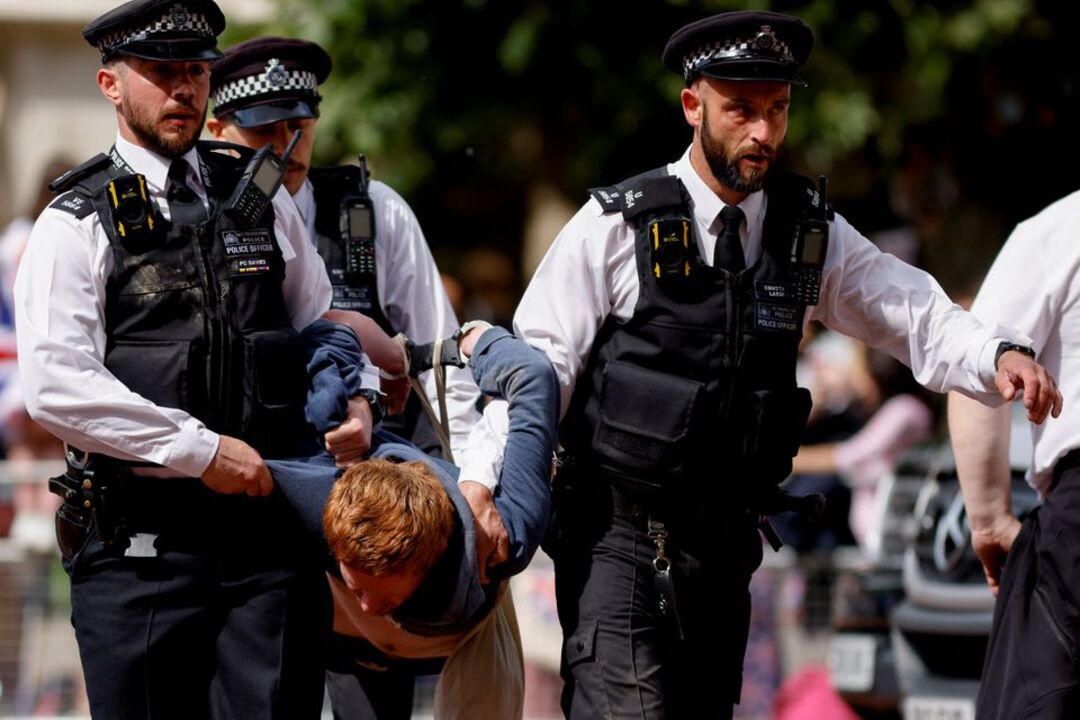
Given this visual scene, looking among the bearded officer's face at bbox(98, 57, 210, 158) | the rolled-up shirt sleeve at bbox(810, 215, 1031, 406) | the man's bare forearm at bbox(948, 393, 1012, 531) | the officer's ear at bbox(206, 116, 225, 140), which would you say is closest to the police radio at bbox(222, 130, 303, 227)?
the bearded officer's face at bbox(98, 57, 210, 158)

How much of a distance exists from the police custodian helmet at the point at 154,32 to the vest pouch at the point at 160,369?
0.79m

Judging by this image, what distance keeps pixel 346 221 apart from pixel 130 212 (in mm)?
1530

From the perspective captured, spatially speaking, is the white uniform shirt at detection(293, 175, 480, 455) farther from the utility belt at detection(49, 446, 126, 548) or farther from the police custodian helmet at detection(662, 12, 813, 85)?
the utility belt at detection(49, 446, 126, 548)

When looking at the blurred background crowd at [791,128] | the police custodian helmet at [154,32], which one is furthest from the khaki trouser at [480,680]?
the blurred background crowd at [791,128]

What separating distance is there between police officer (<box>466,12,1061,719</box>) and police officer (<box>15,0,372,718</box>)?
706 millimetres

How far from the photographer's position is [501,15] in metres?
12.7

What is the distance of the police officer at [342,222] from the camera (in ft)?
21.7

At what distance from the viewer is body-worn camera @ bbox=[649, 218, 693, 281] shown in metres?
5.54

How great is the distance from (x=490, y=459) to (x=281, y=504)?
0.57 m

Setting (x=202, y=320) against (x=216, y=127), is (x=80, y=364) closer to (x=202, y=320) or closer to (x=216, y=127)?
(x=202, y=320)

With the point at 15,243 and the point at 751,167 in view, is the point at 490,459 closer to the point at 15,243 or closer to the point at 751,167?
the point at 751,167

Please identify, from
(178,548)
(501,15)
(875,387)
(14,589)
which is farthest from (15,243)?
(178,548)

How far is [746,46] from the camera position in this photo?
222 inches

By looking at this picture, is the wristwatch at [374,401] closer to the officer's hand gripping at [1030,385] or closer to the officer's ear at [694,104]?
the officer's ear at [694,104]
